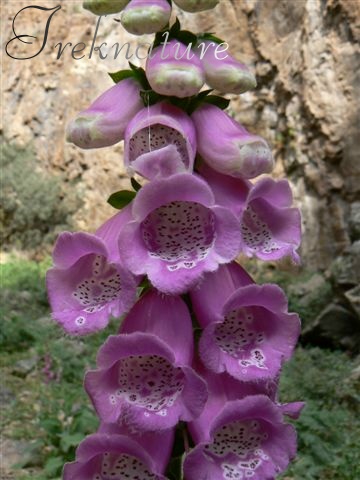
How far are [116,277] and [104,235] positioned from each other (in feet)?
0.27

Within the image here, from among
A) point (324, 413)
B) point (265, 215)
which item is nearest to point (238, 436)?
point (265, 215)

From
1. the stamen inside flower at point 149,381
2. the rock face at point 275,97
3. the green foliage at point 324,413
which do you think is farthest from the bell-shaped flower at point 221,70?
the rock face at point 275,97

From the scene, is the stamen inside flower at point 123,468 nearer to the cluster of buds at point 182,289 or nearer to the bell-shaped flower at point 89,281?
the cluster of buds at point 182,289

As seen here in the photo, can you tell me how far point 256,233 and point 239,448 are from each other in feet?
1.32

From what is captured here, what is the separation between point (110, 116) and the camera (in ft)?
4.91

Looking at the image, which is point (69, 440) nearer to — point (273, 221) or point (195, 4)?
point (273, 221)

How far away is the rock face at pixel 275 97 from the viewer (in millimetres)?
10047

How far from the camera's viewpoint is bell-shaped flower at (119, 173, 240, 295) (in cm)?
134

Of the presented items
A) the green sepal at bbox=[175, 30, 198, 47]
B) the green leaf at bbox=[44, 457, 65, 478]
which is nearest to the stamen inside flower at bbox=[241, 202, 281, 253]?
the green sepal at bbox=[175, 30, 198, 47]

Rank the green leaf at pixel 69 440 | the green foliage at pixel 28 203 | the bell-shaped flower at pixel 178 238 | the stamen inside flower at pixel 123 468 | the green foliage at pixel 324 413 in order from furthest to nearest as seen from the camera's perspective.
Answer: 1. the green foliage at pixel 28 203
2. the green leaf at pixel 69 440
3. the green foliage at pixel 324 413
4. the stamen inside flower at pixel 123 468
5. the bell-shaped flower at pixel 178 238

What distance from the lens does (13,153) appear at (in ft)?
50.6

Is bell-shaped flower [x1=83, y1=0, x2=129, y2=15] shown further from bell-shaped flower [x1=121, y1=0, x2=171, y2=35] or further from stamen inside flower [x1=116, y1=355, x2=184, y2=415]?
stamen inside flower [x1=116, y1=355, x2=184, y2=415]

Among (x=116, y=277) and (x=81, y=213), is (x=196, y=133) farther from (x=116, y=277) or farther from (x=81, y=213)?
(x=81, y=213)

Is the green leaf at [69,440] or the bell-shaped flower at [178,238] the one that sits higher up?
the bell-shaped flower at [178,238]
